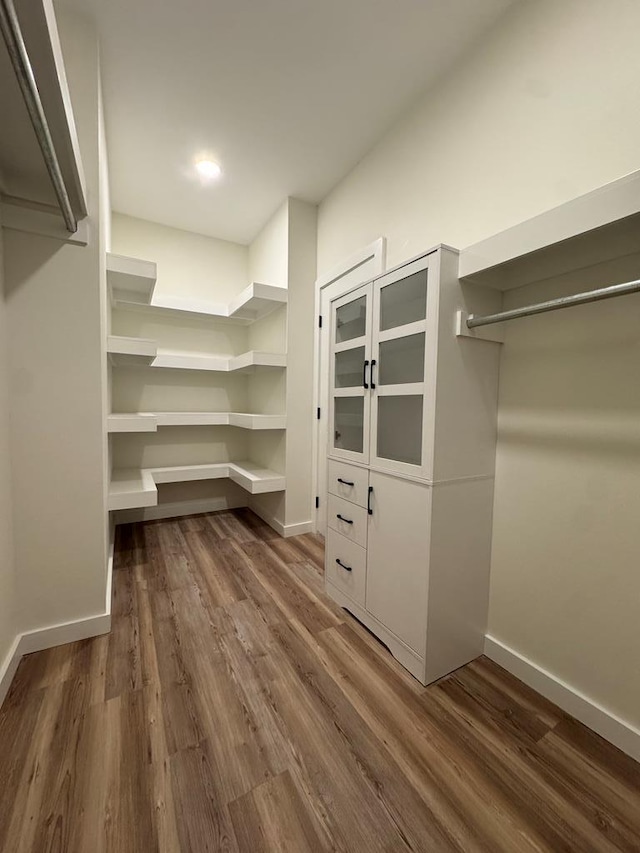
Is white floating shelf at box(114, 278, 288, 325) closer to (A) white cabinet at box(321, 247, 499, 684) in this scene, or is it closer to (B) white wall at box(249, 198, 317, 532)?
(B) white wall at box(249, 198, 317, 532)

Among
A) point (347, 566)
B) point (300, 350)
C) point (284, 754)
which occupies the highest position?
point (300, 350)

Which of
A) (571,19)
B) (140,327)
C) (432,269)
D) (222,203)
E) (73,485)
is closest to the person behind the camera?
(571,19)

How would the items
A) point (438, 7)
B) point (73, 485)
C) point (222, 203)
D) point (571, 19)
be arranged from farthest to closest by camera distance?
point (222, 203) → point (73, 485) → point (438, 7) → point (571, 19)

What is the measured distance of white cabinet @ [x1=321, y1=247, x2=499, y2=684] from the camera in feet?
4.54

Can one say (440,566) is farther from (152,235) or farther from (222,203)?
(152,235)

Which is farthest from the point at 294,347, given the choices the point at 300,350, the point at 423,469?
the point at 423,469

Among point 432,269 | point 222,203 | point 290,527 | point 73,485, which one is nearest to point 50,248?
point 73,485

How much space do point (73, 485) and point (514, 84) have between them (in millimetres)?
2627

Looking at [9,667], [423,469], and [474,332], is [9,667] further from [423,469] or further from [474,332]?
[474,332]

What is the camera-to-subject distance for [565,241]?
108 cm

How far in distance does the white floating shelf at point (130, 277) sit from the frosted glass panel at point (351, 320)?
4.19 feet

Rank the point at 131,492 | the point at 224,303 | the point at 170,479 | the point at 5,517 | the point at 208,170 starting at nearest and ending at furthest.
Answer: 1. the point at 5,517
2. the point at 131,492
3. the point at 208,170
4. the point at 170,479
5. the point at 224,303

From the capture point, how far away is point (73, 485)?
1.62 meters

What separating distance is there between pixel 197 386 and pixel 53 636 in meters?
2.38
